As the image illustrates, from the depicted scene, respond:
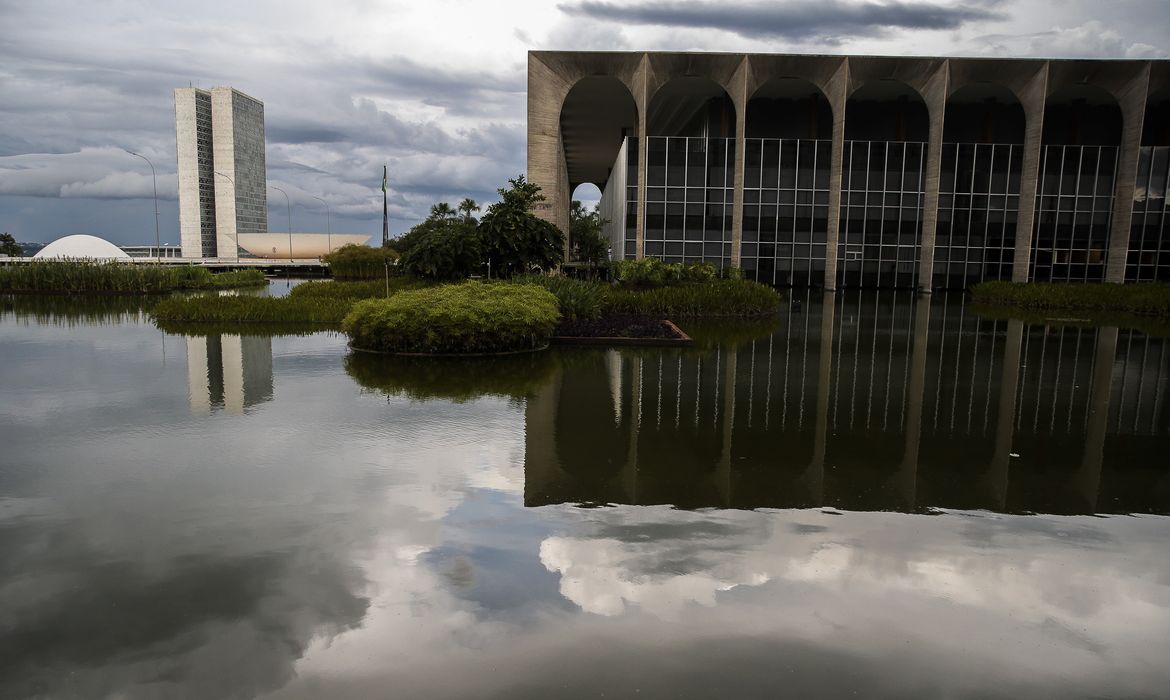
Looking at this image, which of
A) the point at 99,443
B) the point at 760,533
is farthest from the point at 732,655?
the point at 99,443

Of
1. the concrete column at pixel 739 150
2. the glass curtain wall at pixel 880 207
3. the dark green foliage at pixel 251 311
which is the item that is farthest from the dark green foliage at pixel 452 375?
the glass curtain wall at pixel 880 207

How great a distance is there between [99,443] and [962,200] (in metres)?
44.6

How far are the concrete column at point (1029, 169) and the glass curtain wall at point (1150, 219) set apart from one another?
567cm

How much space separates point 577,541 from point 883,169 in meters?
41.9

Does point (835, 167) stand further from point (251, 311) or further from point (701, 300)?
point (251, 311)

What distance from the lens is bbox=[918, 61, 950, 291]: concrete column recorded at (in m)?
38.6

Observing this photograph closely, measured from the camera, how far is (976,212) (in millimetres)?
42750

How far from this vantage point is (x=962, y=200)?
42.7 metres

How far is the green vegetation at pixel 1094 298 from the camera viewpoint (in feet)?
87.0

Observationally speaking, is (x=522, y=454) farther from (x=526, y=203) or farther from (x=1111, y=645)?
(x=526, y=203)

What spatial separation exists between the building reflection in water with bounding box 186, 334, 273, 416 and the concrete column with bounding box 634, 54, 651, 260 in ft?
84.4

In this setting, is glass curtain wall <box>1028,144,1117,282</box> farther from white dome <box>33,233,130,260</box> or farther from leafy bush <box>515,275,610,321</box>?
white dome <box>33,233,130,260</box>

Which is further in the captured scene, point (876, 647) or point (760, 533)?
point (760, 533)

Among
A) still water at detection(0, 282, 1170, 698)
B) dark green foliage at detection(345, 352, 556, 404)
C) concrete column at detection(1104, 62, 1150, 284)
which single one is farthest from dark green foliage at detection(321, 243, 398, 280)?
concrete column at detection(1104, 62, 1150, 284)
